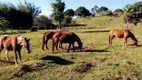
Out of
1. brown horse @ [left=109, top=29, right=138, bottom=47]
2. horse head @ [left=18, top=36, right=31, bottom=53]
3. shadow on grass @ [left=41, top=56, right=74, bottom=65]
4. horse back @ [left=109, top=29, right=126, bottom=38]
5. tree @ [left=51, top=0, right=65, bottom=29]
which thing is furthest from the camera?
tree @ [left=51, top=0, right=65, bottom=29]

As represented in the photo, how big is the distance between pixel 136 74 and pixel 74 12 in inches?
5646

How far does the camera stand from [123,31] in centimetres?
2588

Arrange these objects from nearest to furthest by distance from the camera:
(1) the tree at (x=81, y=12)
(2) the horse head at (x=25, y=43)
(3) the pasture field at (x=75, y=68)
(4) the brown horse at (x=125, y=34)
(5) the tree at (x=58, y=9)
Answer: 1. (3) the pasture field at (x=75, y=68)
2. (2) the horse head at (x=25, y=43)
3. (4) the brown horse at (x=125, y=34)
4. (5) the tree at (x=58, y=9)
5. (1) the tree at (x=81, y=12)

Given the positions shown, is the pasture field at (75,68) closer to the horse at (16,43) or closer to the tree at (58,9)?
the horse at (16,43)

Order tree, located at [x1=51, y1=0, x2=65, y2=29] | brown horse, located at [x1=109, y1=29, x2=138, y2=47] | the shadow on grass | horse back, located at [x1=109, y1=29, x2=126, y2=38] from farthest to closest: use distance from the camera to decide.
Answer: tree, located at [x1=51, y1=0, x2=65, y2=29] → horse back, located at [x1=109, y1=29, x2=126, y2=38] → brown horse, located at [x1=109, y1=29, x2=138, y2=47] → the shadow on grass

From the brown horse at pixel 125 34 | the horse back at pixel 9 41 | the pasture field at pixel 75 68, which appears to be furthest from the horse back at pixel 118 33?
the horse back at pixel 9 41

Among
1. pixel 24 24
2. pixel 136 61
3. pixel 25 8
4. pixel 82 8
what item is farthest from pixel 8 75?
pixel 82 8

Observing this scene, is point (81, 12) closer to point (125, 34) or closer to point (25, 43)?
point (125, 34)

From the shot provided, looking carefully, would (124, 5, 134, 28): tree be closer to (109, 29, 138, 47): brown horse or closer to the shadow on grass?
(109, 29, 138, 47): brown horse

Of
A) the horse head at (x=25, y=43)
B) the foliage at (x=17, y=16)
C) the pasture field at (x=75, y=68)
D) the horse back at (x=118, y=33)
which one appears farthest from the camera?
the foliage at (x=17, y=16)

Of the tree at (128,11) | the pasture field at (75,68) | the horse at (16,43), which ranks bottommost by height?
the pasture field at (75,68)

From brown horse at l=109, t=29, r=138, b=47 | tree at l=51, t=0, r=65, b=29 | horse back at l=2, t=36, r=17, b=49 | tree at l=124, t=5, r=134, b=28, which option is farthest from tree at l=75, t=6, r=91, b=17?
horse back at l=2, t=36, r=17, b=49

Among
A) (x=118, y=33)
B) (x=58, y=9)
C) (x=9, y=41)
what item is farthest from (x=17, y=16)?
(x=9, y=41)

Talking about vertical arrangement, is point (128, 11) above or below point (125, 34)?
above
